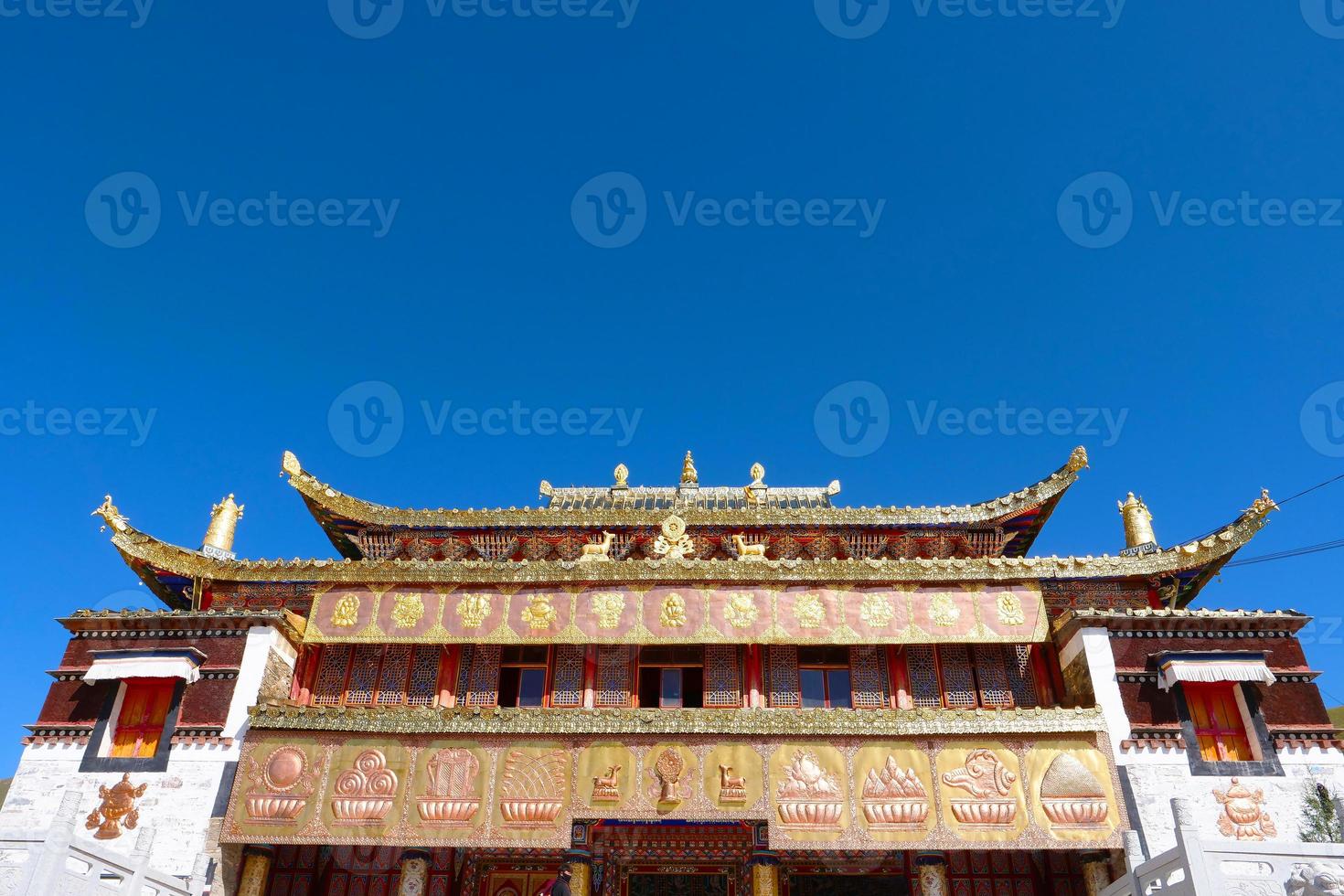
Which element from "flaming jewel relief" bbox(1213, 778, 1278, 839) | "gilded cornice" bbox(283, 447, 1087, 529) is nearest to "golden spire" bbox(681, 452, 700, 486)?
"gilded cornice" bbox(283, 447, 1087, 529)

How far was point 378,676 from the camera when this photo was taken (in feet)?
53.4

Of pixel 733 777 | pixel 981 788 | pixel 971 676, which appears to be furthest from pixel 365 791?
pixel 971 676

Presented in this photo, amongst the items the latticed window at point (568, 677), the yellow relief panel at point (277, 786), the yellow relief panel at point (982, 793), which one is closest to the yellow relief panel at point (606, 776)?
the latticed window at point (568, 677)

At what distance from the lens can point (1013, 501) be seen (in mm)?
18188

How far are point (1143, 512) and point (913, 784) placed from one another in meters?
8.29

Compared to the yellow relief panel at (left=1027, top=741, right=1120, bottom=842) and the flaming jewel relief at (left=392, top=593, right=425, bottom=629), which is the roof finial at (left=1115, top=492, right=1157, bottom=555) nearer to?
the yellow relief panel at (left=1027, top=741, right=1120, bottom=842)

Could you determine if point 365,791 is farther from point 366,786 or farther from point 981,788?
point 981,788

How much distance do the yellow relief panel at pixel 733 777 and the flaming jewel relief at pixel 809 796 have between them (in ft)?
1.31

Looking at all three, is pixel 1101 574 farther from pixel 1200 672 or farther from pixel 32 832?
pixel 32 832

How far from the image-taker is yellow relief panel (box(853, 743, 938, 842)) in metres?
13.4

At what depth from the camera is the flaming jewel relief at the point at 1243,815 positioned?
1295cm

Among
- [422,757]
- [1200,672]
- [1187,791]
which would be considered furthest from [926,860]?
[422,757]

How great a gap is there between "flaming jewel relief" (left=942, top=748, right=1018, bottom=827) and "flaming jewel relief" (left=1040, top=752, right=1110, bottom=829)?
0.53 m

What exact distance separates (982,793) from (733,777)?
3935 millimetres
